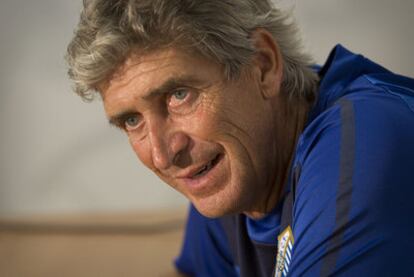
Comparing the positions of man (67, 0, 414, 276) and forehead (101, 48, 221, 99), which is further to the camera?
forehead (101, 48, 221, 99)

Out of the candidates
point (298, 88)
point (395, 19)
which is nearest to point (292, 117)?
point (298, 88)

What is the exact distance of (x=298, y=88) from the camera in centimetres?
129

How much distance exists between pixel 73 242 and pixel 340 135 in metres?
1.82

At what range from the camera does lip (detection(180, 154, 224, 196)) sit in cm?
117

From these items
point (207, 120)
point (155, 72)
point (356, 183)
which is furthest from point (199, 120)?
point (356, 183)

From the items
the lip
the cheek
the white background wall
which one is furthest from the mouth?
the white background wall

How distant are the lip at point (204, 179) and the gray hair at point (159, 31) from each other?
17cm

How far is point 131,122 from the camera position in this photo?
123 cm

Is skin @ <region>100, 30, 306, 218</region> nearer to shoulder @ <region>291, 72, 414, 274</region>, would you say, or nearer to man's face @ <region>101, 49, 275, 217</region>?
man's face @ <region>101, 49, 275, 217</region>

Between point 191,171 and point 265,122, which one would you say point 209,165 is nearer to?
point 191,171

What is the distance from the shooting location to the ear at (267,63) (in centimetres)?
120

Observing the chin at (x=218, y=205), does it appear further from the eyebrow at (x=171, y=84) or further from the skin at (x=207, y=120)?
the eyebrow at (x=171, y=84)

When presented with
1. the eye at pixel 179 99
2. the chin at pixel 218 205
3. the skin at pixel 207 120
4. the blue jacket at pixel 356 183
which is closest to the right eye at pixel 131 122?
the skin at pixel 207 120

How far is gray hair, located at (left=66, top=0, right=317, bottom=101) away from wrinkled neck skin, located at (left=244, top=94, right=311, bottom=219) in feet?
0.53
